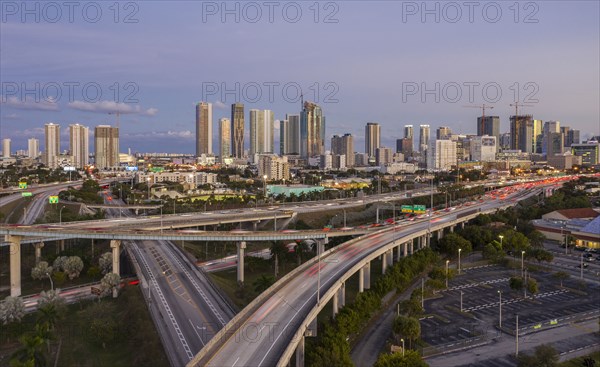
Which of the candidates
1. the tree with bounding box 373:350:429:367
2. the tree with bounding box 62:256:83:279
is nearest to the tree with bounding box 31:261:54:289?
the tree with bounding box 62:256:83:279

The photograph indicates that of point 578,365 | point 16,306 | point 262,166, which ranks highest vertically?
point 262,166

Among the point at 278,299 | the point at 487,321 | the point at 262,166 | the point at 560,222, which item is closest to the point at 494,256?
the point at 487,321

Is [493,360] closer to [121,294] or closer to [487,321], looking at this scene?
[487,321]

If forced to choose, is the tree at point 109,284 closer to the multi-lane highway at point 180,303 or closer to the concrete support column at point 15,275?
the multi-lane highway at point 180,303

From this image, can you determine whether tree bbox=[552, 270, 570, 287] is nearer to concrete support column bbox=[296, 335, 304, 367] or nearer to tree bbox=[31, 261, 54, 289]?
concrete support column bbox=[296, 335, 304, 367]

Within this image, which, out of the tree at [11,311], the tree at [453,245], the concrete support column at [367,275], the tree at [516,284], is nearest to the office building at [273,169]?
the tree at [453,245]
